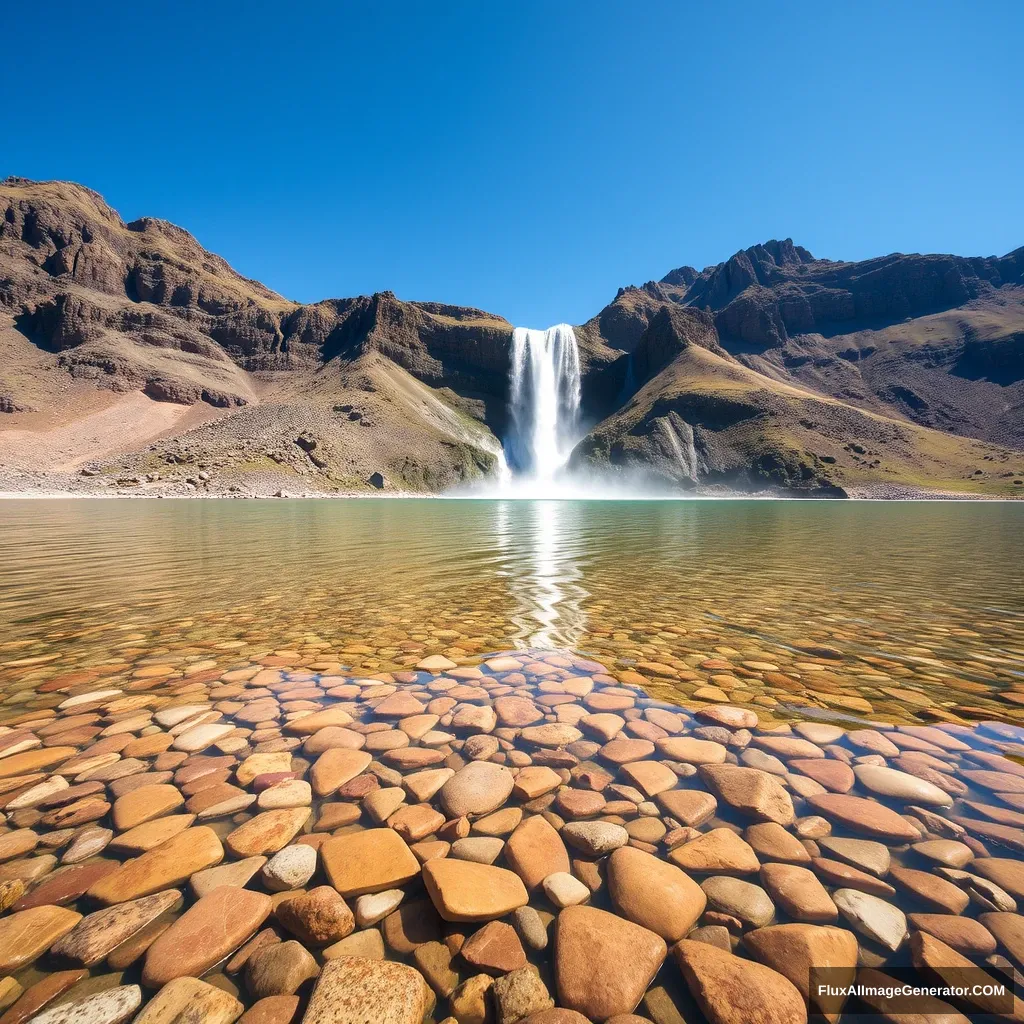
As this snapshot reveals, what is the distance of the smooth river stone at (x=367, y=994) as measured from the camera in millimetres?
1667

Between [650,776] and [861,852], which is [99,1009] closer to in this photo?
[650,776]

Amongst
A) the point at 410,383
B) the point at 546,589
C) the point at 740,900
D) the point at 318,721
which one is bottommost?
the point at 546,589

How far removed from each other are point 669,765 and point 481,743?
139 cm

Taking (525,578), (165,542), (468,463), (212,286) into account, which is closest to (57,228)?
(212,286)

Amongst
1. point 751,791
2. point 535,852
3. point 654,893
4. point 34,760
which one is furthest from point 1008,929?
point 34,760

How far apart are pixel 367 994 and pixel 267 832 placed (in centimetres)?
124

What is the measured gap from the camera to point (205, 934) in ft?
6.51

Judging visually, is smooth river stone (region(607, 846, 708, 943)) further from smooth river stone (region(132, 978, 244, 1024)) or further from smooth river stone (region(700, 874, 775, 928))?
smooth river stone (region(132, 978, 244, 1024))

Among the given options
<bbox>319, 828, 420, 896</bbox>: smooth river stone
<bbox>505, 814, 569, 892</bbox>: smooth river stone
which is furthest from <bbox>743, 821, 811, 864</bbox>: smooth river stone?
<bbox>319, 828, 420, 896</bbox>: smooth river stone

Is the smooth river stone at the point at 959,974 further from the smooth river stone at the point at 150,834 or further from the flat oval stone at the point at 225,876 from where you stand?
the smooth river stone at the point at 150,834

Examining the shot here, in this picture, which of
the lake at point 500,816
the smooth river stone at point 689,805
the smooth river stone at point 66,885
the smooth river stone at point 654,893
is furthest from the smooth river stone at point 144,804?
the smooth river stone at point 689,805

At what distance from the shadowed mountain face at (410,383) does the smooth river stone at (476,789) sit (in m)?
89.5

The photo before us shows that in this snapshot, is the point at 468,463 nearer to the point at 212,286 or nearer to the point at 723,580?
the point at 723,580

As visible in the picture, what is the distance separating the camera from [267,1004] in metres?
1.69
